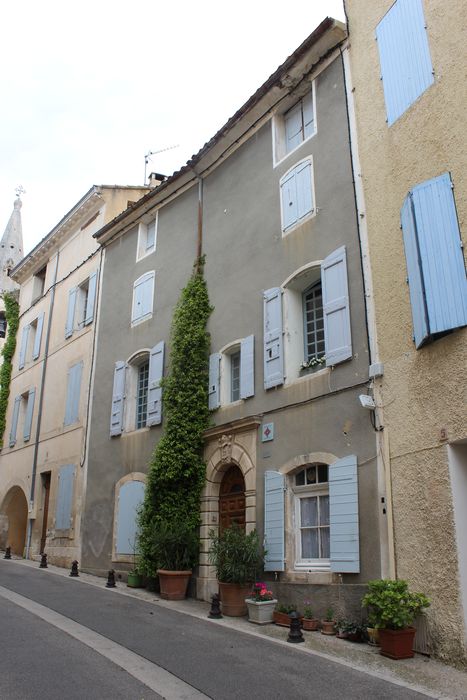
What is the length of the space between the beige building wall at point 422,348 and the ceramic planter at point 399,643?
0.28m

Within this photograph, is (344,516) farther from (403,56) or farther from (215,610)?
(403,56)

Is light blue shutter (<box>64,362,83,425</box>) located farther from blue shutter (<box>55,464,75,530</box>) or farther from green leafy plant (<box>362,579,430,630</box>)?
green leafy plant (<box>362,579,430,630</box>)

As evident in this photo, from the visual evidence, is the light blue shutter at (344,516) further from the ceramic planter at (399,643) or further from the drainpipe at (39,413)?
the drainpipe at (39,413)

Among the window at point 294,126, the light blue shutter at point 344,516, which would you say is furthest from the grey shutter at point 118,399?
the light blue shutter at point 344,516

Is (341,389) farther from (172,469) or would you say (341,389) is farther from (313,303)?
(172,469)

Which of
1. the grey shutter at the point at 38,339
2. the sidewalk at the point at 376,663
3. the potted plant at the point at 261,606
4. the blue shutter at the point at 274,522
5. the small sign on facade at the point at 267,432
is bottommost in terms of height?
the sidewalk at the point at 376,663

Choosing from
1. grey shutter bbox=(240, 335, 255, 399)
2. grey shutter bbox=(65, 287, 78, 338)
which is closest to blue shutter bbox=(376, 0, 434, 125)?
grey shutter bbox=(240, 335, 255, 399)

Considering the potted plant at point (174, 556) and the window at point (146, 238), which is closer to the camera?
the potted plant at point (174, 556)

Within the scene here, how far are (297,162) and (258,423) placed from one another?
480 centimetres

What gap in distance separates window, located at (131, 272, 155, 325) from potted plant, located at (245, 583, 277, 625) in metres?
7.52

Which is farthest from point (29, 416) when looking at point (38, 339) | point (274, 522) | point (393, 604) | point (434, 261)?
point (434, 261)

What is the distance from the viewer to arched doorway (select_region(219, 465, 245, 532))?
10969 millimetres

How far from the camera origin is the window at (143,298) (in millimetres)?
14723

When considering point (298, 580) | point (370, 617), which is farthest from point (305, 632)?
point (370, 617)
